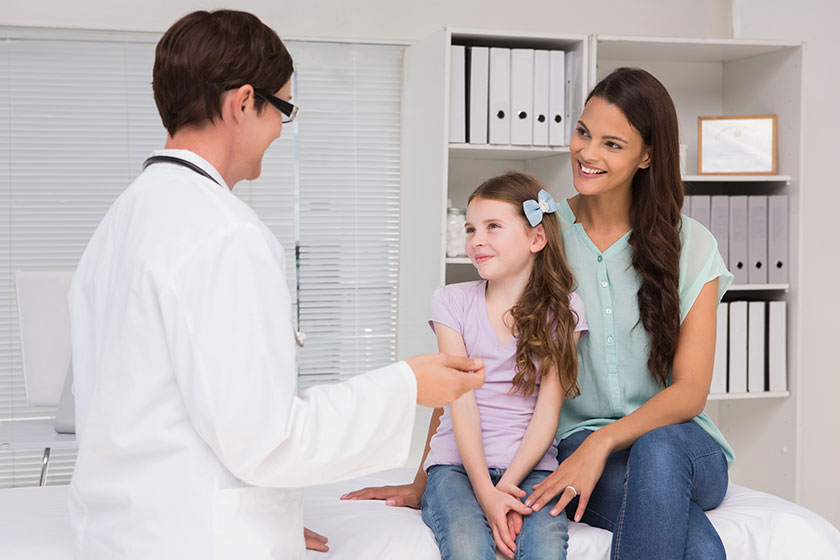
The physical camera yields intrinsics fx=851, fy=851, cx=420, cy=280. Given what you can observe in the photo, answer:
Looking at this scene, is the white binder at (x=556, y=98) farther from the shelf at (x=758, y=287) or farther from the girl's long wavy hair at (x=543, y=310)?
the girl's long wavy hair at (x=543, y=310)

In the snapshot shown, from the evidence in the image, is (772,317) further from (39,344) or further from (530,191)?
(39,344)

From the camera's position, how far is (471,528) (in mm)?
1468

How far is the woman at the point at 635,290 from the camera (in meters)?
1.68

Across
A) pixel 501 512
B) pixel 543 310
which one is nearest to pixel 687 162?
pixel 543 310

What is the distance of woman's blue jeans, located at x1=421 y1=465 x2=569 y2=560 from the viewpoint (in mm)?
1435

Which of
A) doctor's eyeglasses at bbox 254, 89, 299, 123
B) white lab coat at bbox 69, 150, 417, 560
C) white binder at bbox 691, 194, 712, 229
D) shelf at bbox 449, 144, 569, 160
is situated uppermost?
shelf at bbox 449, 144, 569, 160

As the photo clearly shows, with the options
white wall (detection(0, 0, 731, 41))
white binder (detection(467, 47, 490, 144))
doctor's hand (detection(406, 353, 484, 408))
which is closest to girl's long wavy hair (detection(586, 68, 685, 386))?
doctor's hand (detection(406, 353, 484, 408))

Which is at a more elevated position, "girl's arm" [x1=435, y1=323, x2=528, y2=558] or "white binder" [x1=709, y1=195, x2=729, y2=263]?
"white binder" [x1=709, y1=195, x2=729, y2=263]

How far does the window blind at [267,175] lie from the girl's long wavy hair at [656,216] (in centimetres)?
144

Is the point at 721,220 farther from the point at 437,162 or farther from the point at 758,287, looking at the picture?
the point at 437,162

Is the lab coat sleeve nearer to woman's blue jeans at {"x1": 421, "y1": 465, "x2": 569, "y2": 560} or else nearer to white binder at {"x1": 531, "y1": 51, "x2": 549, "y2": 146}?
woman's blue jeans at {"x1": 421, "y1": 465, "x2": 569, "y2": 560}

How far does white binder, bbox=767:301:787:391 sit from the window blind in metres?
1.32

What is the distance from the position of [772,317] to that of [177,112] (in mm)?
2308

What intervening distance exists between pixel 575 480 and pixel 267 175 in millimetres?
1916
